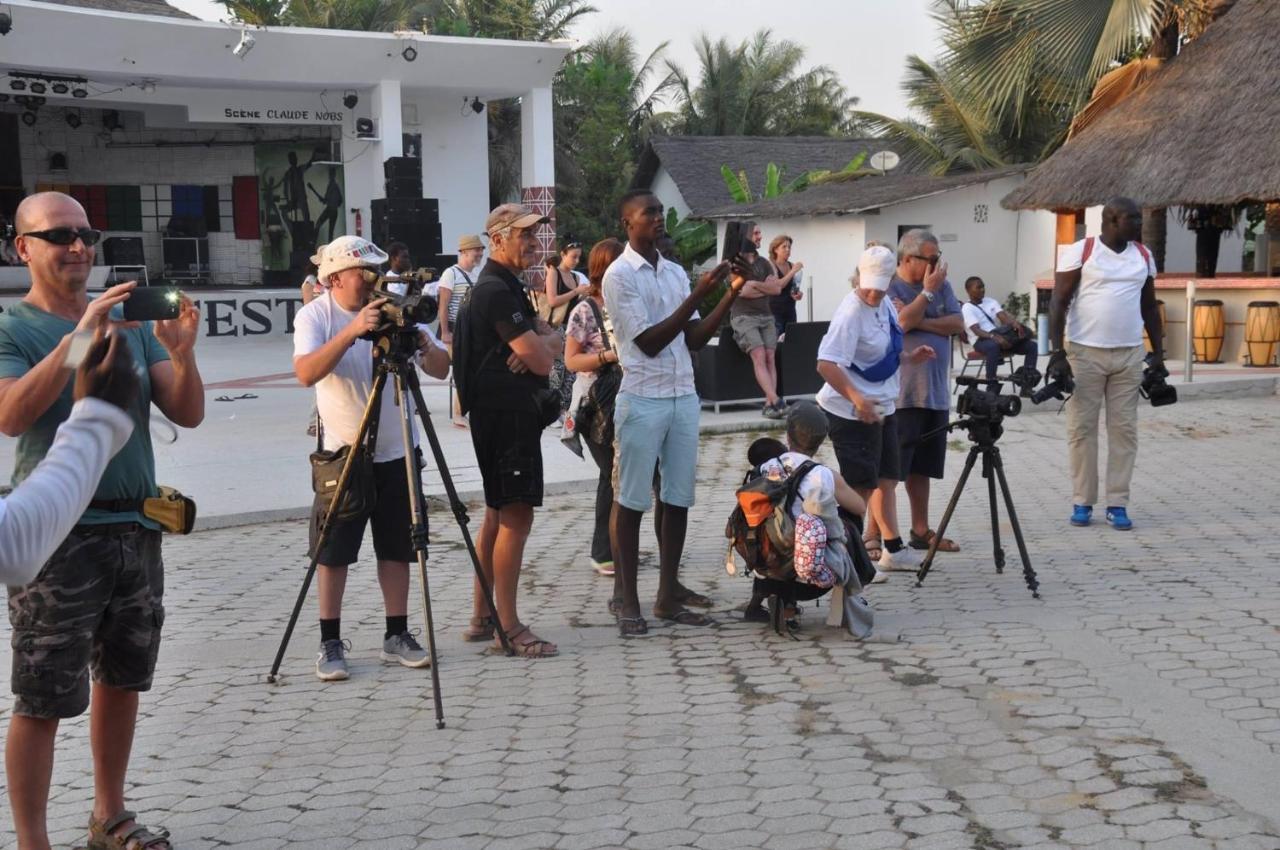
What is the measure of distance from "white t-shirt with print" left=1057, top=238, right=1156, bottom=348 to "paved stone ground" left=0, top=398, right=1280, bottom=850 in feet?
4.64

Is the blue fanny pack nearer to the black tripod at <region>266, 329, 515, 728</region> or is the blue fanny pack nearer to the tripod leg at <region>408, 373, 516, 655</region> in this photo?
the tripod leg at <region>408, 373, 516, 655</region>

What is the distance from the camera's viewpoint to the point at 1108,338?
27.9 feet

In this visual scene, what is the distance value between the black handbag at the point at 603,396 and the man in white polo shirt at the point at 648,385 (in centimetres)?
73

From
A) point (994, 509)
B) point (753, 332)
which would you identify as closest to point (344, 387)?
point (994, 509)

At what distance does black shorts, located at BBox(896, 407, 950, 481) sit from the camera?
25.5 feet

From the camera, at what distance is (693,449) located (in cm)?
635

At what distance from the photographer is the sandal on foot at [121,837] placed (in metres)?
3.97

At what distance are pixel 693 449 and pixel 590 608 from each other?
1.15 metres

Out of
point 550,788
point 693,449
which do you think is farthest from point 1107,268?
point 550,788

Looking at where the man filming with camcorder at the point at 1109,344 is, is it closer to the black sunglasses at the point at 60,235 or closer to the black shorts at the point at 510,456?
the black shorts at the point at 510,456

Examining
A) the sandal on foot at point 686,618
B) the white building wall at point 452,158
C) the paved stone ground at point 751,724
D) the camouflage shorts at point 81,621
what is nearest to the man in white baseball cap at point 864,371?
the paved stone ground at point 751,724

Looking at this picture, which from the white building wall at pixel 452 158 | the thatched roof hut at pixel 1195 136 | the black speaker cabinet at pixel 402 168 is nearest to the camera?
the thatched roof hut at pixel 1195 136

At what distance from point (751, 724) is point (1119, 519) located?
4.35m

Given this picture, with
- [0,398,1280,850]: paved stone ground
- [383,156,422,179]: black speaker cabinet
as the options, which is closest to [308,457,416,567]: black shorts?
[0,398,1280,850]: paved stone ground
